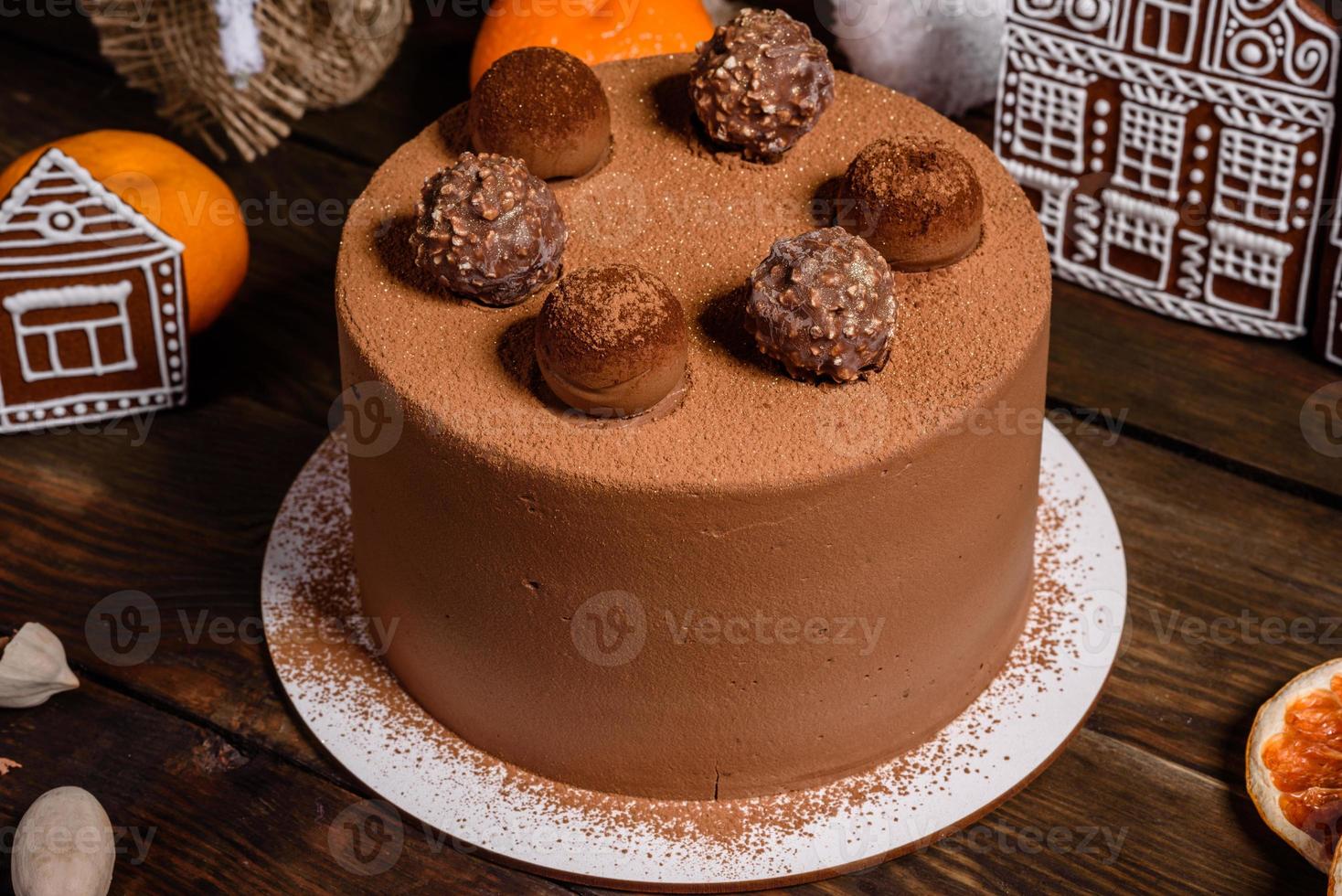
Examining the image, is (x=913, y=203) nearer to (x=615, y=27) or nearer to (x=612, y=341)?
(x=612, y=341)

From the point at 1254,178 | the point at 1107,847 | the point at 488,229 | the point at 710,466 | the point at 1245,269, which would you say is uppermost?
the point at 488,229

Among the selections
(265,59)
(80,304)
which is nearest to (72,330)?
(80,304)

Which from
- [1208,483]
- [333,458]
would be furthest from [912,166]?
[333,458]

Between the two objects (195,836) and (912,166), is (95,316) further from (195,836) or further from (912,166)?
(912,166)

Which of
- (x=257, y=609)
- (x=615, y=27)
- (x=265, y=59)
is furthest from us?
(x=265, y=59)

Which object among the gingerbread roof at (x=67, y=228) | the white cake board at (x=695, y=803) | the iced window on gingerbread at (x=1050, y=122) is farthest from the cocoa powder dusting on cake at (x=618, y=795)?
the iced window on gingerbread at (x=1050, y=122)

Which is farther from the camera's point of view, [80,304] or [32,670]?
[80,304]

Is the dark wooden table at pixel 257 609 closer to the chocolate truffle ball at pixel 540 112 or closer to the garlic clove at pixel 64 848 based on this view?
the garlic clove at pixel 64 848
